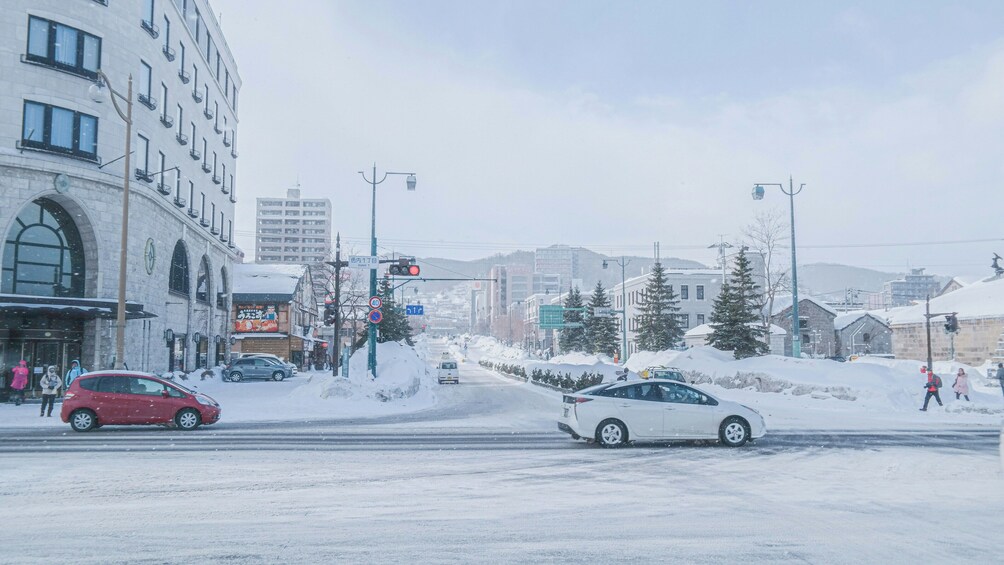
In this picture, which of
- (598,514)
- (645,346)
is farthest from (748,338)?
(598,514)

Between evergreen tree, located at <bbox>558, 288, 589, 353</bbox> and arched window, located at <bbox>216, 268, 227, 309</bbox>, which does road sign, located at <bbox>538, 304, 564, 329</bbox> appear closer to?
evergreen tree, located at <bbox>558, 288, 589, 353</bbox>

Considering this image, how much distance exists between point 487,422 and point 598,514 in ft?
41.3

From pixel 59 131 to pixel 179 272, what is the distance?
12.1 m

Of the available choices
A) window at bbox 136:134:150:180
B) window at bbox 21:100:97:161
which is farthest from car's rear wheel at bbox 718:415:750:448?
window at bbox 136:134:150:180

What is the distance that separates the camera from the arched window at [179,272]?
37.5m

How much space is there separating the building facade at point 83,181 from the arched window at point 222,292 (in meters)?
11.0

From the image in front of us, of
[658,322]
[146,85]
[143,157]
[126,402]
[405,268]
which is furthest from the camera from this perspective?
[658,322]

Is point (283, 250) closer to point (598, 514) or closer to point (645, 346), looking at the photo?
point (645, 346)

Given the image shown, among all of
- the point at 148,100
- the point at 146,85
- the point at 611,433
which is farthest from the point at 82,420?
the point at 146,85

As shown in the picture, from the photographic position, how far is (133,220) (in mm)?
30438

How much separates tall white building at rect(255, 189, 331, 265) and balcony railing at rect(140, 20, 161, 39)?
133559 millimetres

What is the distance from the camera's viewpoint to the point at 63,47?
28.2 metres

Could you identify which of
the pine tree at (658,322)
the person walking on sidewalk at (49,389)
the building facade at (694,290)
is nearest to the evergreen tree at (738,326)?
the pine tree at (658,322)

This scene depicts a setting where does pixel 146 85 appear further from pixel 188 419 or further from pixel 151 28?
pixel 188 419
